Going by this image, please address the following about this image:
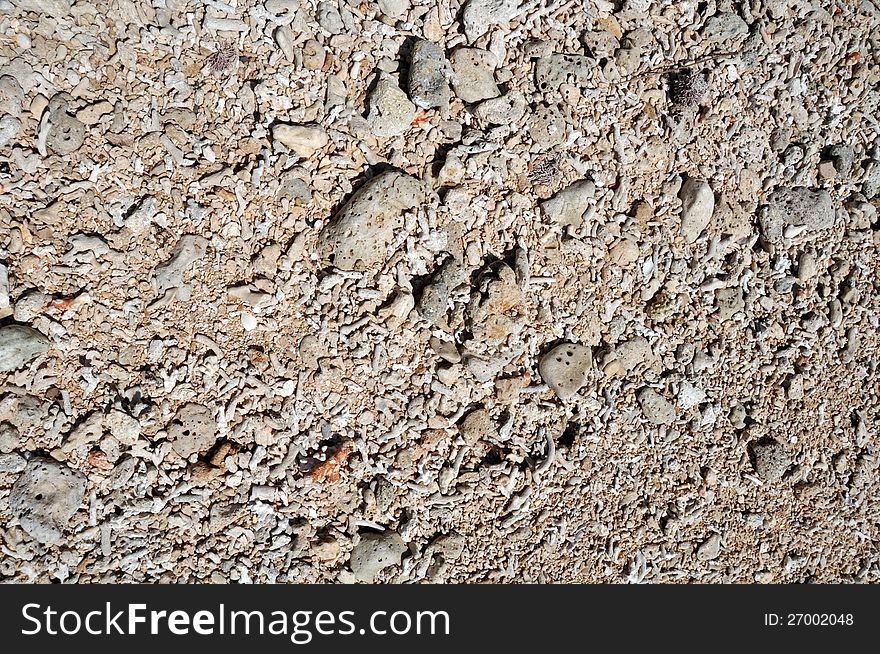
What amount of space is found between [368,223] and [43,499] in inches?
61.9

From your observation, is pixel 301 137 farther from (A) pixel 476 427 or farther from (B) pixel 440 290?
(A) pixel 476 427

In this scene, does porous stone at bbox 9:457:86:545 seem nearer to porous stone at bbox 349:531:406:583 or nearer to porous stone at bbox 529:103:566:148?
porous stone at bbox 349:531:406:583

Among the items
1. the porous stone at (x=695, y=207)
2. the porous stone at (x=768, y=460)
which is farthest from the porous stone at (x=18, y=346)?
the porous stone at (x=768, y=460)

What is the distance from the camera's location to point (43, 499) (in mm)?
2213

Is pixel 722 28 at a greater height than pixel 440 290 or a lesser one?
greater

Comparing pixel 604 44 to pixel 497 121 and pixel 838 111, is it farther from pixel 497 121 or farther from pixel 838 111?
pixel 838 111

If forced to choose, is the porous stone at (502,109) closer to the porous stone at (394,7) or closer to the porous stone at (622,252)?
the porous stone at (394,7)

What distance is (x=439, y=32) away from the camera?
7.91 feet

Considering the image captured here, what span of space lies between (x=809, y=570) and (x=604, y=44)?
2363mm

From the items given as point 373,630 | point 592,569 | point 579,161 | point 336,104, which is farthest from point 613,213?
point 373,630

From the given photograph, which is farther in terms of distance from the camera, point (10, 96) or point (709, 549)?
point (709, 549)

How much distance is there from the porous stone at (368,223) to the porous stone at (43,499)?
4.19 feet

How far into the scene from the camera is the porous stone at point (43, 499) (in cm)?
221

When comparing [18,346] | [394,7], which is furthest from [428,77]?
[18,346]
